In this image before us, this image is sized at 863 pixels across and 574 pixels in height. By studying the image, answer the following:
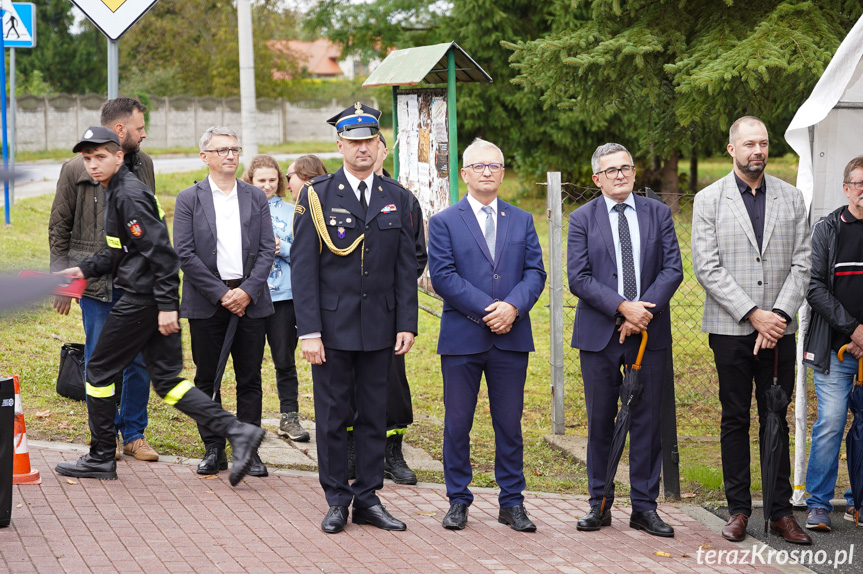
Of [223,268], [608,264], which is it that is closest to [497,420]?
[608,264]

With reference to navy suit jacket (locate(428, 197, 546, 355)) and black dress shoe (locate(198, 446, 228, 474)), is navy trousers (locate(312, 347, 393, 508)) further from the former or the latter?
black dress shoe (locate(198, 446, 228, 474))

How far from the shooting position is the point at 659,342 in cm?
546

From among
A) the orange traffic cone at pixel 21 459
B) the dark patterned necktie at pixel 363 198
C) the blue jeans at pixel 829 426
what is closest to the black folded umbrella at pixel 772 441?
the blue jeans at pixel 829 426

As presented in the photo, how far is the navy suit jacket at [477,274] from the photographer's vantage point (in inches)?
212

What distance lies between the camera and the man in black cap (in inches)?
207

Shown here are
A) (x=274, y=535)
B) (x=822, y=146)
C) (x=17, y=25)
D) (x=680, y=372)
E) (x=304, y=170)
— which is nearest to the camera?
(x=274, y=535)

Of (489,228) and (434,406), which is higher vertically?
(489,228)

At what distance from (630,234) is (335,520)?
2.33 m

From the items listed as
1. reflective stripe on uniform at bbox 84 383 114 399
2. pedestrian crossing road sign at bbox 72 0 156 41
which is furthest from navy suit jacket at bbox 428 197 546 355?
pedestrian crossing road sign at bbox 72 0 156 41

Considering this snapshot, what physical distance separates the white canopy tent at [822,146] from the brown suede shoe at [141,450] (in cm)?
414

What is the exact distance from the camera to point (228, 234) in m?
6.13

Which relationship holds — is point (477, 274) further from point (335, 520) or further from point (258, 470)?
point (258, 470)

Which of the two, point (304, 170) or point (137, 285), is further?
point (304, 170)

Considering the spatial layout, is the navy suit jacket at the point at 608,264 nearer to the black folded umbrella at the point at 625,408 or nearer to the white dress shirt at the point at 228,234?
the black folded umbrella at the point at 625,408
